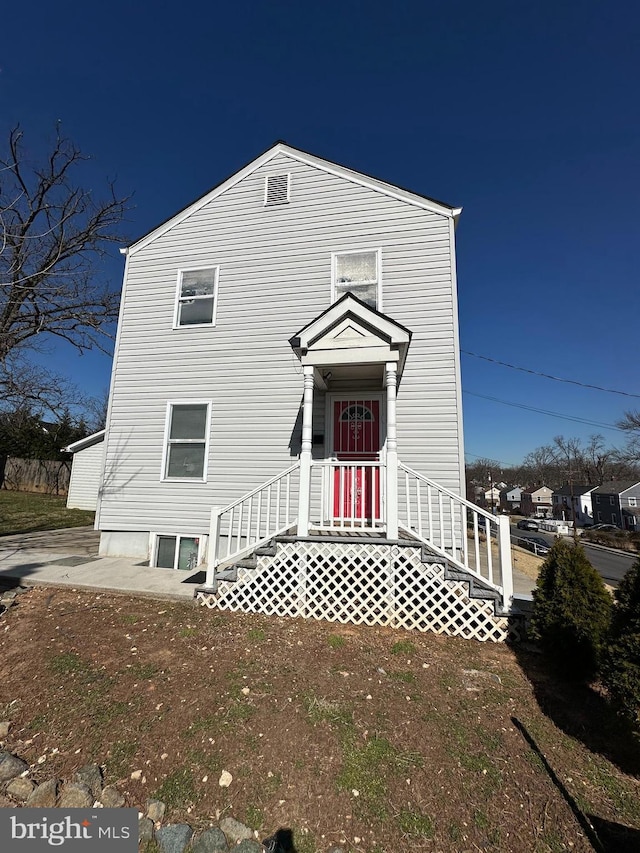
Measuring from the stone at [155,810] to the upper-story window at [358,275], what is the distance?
719 cm

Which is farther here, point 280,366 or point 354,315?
point 280,366

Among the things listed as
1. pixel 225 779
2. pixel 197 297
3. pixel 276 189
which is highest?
pixel 276 189

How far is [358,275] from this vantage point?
7496mm

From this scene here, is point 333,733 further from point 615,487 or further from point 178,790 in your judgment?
point 615,487

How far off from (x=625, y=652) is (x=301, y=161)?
9.64m

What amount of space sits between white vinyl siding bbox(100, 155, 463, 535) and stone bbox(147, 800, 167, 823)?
202 inches

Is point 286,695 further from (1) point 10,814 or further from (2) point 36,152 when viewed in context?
(2) point 36,152

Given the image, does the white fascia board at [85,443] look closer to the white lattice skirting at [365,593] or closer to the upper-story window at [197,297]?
the upper-story window at [197,297]

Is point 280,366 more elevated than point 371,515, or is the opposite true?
point 280,366

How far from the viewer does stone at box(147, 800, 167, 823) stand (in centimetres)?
217

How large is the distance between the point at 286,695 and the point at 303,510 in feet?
7.85

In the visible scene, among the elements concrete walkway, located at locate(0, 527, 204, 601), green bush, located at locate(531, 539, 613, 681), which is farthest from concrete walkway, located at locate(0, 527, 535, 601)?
green bush, located at locate(531, 539, 613, 681)

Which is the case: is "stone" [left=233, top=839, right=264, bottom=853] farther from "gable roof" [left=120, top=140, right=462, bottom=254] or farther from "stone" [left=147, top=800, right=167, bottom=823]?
"gable roof" [left=120, top=140, right=462, bottom=254]

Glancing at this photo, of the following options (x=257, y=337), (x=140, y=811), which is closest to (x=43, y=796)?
(x=140, y=811)
